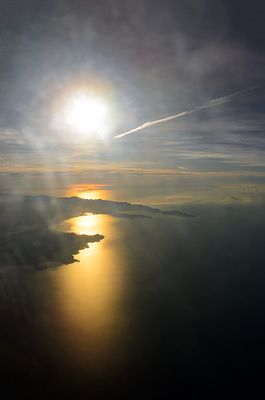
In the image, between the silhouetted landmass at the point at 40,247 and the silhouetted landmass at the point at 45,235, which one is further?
the silhouetted landmass at the point at 45,235

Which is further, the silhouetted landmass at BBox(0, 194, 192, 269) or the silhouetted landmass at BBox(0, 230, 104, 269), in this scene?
the silhouetted landmass at BBox(0, 194, 192, 269)

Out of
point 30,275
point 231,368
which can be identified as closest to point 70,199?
point 30,275

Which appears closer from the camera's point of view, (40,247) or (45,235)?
(40,247)

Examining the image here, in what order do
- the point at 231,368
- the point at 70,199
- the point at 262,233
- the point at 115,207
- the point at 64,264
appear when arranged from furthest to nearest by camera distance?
the point at 70,199 < the point at 115,207 < the point at 262,233 < the point at 64,264 < the point at 231,368

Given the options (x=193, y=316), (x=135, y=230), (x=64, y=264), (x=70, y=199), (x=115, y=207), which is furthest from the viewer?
(x=70, y=199)

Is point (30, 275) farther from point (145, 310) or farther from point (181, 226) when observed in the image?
point (181, 226)

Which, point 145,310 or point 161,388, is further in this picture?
point 145,310

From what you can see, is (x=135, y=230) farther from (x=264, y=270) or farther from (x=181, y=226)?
(x=264, y=270)
